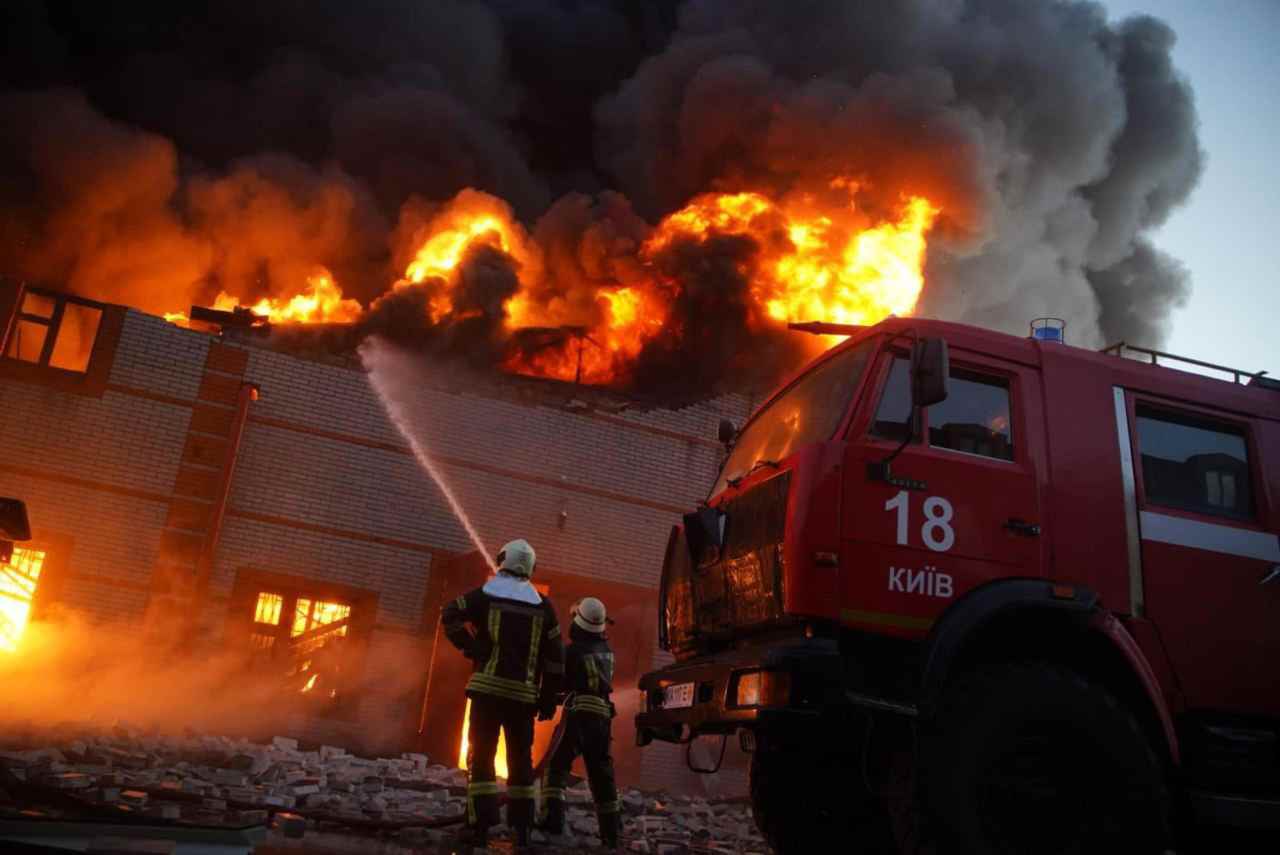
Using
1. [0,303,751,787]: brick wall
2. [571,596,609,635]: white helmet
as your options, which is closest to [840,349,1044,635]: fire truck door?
[571,596,609,635]: white helmet

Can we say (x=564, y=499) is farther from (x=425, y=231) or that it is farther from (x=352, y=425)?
(x=425, y=231)

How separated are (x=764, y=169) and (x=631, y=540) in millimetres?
8719

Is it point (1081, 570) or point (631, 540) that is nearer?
point (1081, 570)

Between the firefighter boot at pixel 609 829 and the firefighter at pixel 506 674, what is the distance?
0.89m

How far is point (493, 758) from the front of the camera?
19.1 ft

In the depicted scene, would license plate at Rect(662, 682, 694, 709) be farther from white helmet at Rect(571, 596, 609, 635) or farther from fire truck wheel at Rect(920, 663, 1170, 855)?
white helmet at Rect(571, 596, 609, 635)

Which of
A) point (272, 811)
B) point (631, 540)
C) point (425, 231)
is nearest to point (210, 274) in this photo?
point (425, 231)

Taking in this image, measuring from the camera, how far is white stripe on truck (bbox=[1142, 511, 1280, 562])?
16.3ft

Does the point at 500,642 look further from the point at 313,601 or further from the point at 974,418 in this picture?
the point at 313,601

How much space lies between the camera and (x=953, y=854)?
4.07m

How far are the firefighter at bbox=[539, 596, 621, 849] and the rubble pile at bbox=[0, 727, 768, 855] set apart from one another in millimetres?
239

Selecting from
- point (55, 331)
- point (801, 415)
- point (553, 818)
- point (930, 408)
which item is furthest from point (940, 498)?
point (55, 331)

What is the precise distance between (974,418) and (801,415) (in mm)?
870

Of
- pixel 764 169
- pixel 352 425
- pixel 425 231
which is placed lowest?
pixel 352 425
